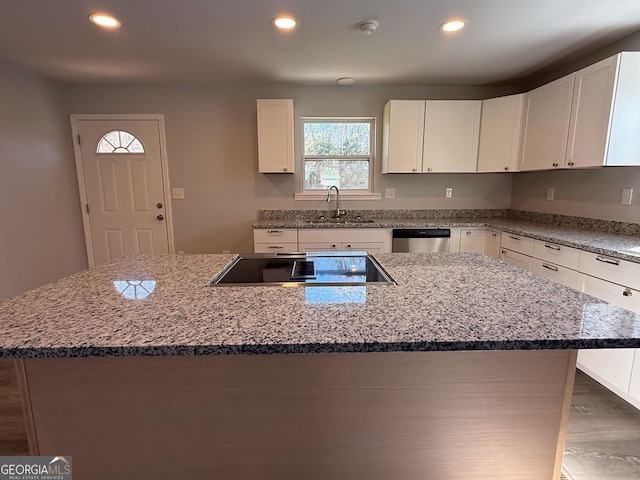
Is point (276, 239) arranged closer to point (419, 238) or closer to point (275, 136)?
point (275, 136)

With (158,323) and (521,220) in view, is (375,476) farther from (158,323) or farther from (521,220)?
(521,220)

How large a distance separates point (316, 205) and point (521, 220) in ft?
7.75

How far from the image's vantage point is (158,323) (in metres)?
0.87

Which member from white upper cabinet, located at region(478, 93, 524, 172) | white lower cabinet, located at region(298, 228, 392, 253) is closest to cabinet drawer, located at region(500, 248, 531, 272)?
white upper cabinet, located at region(478, 93, 524, 172)

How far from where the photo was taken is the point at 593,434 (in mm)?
1649

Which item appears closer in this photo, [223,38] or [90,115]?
[223,38]

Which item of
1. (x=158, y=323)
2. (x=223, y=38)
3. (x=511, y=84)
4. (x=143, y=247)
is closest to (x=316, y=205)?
(x=223, y=38)

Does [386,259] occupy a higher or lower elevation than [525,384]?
higher

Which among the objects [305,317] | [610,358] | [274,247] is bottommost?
[610,358]

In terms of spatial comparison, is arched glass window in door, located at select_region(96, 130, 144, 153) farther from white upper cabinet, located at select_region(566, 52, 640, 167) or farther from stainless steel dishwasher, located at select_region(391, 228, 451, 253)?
white upper cabinet, located at select_region(566, 52, 640, 167)

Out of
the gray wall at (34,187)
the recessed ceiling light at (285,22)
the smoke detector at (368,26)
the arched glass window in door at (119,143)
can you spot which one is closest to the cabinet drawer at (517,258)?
the smoke detector at (368,26)

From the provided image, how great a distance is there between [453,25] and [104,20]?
240cm

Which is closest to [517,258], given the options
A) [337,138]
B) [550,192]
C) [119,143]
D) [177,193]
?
[550,192]

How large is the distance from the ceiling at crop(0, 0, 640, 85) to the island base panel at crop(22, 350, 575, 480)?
6.81 feet
